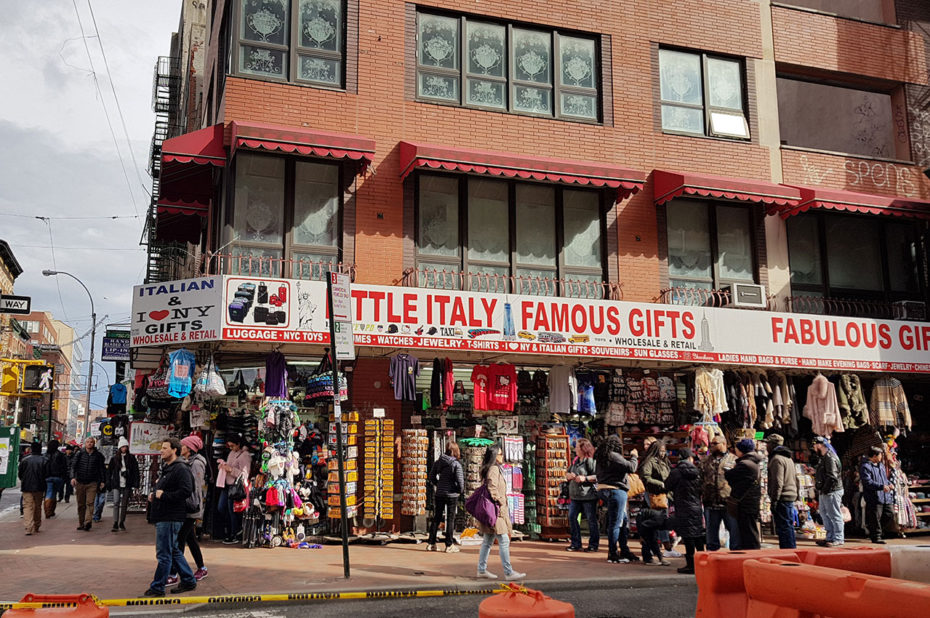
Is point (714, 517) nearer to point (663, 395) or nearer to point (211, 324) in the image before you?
point (663, 395)

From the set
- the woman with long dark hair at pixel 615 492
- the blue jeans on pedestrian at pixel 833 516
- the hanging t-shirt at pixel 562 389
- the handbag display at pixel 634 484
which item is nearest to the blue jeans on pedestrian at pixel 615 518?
the woman with long dark hair at pixel 615 492

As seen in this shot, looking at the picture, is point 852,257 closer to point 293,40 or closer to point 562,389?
point 562,389

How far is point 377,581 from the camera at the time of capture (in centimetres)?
1019

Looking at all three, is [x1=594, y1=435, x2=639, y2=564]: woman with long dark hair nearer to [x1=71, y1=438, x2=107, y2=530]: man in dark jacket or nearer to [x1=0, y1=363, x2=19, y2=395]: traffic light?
[x1=71, y1=438, x2=107, y2=530]: man in dark jacket

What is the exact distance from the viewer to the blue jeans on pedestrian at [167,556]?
30.3 feet

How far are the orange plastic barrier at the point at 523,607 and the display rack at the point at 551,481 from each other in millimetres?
9903

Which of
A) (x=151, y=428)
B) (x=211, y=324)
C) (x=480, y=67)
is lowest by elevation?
(x=151, y=428)

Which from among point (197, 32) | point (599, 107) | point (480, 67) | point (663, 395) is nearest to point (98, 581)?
point (663, 395)

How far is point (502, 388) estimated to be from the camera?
49.2 feet

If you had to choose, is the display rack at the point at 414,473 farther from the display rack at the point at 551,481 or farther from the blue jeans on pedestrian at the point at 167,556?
the blue jeans on pedestrian at the point at 167,556

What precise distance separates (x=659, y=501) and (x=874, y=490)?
5445mm

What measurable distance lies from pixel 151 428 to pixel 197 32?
1954 cm

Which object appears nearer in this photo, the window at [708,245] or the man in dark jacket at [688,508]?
the man in dark jacket at [688,508]


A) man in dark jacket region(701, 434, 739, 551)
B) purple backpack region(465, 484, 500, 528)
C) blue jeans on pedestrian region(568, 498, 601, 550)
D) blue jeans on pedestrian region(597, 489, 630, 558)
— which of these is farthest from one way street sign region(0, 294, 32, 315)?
man in dark jacket region(701, 434, 739, 551)
